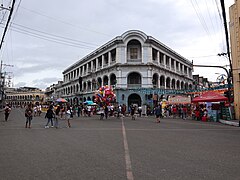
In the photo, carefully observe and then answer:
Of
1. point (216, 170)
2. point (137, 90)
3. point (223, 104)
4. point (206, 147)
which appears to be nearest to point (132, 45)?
point (137, 90)

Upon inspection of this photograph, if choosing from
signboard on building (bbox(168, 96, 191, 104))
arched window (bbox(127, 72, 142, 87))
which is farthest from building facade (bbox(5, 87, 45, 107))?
signboard on building (bbox(168, 96, 191, 104))

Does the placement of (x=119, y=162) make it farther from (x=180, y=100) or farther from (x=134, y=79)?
(x=134, y=79)

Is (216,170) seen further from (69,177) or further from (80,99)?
(80,99)

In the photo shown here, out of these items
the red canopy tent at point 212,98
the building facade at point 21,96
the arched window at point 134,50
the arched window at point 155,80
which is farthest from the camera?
the building facade at point 21,96

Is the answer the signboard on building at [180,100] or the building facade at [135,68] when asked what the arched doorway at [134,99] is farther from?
the signboard on building at [180,100]

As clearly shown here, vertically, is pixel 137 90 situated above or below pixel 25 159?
above

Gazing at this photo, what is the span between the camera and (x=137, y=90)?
35.8 metres

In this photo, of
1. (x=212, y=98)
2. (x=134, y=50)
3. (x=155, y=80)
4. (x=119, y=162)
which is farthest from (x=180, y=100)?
(x=119, y=162)

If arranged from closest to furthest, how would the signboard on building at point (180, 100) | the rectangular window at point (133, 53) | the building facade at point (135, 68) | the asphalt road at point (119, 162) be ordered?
the asphalt road at point (119, 162) < the signboard on building at point (180, 100) < the building facade at point (135, 68) < the rectangular window at point (133, 53)

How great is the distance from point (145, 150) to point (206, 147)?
7.19 ft

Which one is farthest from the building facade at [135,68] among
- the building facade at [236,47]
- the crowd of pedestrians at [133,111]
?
the building facade at [236,47]

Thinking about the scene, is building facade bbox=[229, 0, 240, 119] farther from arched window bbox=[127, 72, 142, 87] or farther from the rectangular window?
the rectangular window

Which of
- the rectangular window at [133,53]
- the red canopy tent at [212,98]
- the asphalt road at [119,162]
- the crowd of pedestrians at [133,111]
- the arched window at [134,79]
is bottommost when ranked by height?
the asphalt road at [119,162]

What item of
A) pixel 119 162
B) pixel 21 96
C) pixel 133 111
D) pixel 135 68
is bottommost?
pixel 119 162
